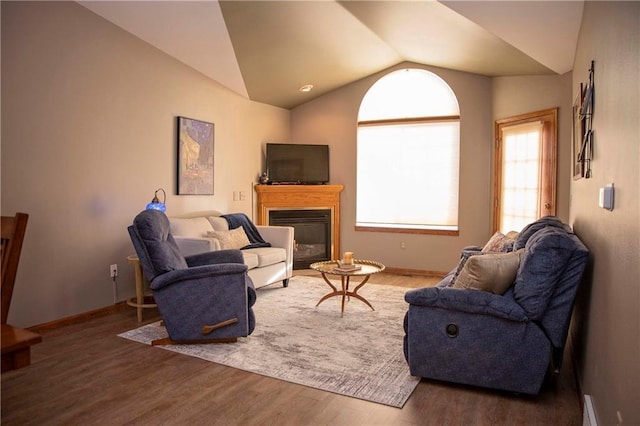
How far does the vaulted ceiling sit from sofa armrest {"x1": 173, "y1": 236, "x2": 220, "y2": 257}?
6.67 feet

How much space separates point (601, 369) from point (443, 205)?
15.7 ft

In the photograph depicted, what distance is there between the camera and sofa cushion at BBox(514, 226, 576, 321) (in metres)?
2.50

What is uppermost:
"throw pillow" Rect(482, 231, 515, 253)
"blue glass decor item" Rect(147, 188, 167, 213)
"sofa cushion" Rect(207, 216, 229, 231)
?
"blue glass decor item" Rect(147, 188, 167, 213)

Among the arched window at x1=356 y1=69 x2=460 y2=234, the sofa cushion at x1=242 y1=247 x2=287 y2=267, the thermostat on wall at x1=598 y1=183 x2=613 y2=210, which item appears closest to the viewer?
the thermostat on wall at x1=598 y1=183 x2=613 y2=210

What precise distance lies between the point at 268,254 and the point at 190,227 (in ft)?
2.97

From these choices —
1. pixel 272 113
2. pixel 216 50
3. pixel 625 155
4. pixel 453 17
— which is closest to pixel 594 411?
pixel 625 155

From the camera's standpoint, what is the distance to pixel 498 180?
598cm

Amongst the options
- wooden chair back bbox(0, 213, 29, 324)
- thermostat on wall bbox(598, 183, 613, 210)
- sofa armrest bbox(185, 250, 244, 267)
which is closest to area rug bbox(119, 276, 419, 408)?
sofa armrest bbox(185, 250, 244, 267)

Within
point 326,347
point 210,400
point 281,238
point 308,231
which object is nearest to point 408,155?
point 308,231

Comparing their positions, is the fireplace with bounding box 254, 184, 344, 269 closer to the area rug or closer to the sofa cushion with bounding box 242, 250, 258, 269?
the sofa cushion with bounding box 242, 250, 258, 269

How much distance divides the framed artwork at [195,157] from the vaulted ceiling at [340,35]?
2.20ft

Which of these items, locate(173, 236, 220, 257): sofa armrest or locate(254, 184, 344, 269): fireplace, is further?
locate(254, 184, 344, 269): fireplace

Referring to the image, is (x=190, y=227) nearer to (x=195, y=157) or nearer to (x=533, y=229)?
(x=195, y=157)

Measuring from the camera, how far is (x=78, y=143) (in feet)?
13.5
